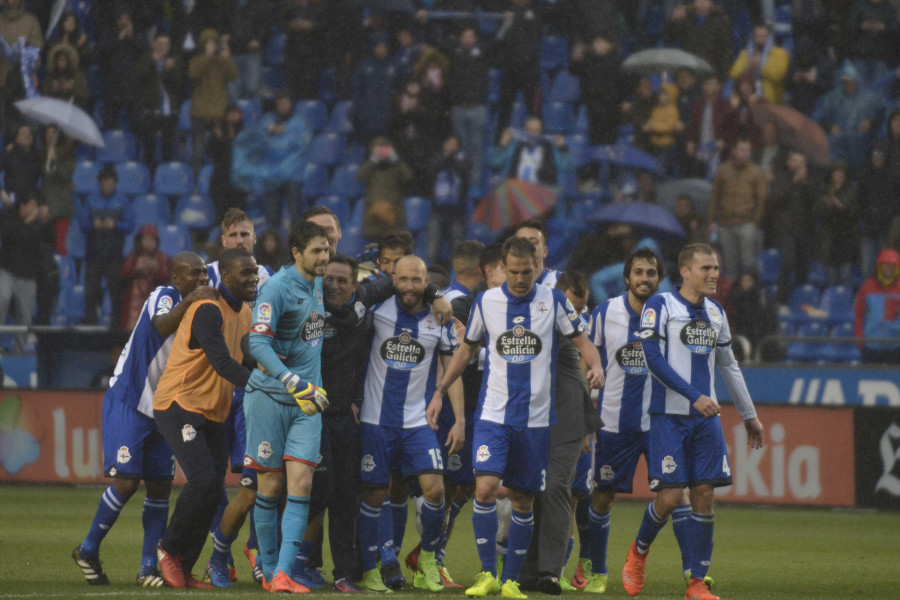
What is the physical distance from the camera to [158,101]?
19.5 meters

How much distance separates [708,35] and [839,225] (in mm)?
3385

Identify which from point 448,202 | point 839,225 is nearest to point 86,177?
point 448,202

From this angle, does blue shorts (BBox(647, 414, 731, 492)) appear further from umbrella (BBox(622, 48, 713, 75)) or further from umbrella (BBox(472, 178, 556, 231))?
umbrella (BBox(622, 48, 713, 75))

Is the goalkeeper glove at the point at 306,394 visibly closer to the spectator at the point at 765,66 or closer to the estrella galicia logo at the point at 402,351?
the estrella galicia logo at the point at 402,351

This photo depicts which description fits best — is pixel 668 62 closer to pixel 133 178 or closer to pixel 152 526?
pixel 133 178

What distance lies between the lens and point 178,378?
764 cm

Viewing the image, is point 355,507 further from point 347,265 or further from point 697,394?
point 697,394

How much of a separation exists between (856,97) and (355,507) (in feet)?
39.3

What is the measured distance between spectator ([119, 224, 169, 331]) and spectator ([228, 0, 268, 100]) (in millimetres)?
3574

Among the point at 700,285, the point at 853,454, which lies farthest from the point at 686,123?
the point at 700,285

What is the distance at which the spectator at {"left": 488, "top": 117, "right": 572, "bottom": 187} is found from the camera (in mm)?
17672

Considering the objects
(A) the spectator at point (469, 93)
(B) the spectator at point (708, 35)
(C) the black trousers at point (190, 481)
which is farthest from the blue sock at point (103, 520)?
(B) the spectator at point (708, 35)

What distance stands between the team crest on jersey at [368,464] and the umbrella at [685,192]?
9847mm

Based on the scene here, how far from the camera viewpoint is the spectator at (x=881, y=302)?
1507cm
